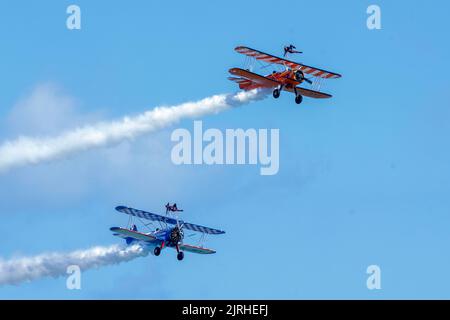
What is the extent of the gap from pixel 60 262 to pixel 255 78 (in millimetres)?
16821

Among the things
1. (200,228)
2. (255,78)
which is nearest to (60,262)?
(200,228)

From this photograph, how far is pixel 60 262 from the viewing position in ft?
298

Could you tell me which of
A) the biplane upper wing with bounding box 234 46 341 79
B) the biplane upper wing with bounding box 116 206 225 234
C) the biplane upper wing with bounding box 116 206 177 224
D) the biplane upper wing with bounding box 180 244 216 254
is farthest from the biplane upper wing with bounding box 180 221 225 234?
the biplane upper wing with bounding box 234 46 341 79

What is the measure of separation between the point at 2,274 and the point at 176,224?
41.4 ft

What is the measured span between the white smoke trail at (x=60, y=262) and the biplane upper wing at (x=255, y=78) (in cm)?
1330

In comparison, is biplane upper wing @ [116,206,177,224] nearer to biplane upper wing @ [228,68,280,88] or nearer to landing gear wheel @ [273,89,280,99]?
biplane upper wing @ [228,68,280,88]

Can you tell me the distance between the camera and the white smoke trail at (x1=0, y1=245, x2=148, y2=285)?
8761 cm

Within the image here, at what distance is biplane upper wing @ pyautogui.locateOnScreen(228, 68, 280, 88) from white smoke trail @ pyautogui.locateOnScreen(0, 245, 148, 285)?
1330 centimetres

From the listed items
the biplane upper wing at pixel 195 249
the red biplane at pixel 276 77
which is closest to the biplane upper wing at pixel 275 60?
the red biplane at pixel 276 77

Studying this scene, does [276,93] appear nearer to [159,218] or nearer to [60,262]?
[159,218]
